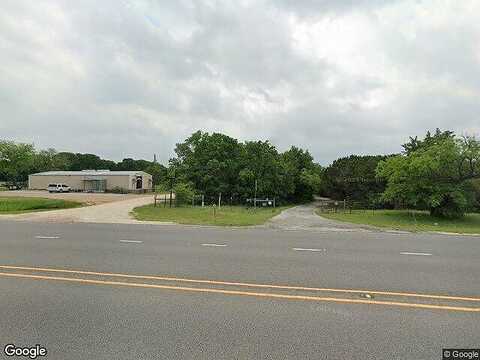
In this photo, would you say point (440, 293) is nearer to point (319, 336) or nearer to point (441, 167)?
point (319, 336)

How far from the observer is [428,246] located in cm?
1081

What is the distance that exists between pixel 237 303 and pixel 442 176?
30976 mm

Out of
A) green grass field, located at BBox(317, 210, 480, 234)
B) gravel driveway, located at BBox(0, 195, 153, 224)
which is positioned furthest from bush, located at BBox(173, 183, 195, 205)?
green grass field, located at BBox(317, 210, 480, 234)

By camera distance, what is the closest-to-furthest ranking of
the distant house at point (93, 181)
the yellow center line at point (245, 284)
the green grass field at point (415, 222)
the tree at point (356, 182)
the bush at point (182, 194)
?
the yellow center line at point (245, 284)
the green grass field at point (415, 222)
the bush at point (182, 194)
the tree at point (356, 182)
the distant house at point (93, 181)

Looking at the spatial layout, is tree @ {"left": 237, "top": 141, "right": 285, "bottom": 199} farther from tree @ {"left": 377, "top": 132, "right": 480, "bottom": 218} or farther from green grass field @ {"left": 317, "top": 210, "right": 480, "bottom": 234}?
tree @ {"left": 377, "top": 132, "right": 480, "bottom": 218}

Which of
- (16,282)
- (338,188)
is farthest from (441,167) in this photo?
(16,282)

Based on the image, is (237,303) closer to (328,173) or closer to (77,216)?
(77,216)

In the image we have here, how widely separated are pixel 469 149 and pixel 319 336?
3127 cm

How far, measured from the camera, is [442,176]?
2984 cm

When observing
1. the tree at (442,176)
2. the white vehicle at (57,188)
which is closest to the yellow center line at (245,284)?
the tree at (442,176)

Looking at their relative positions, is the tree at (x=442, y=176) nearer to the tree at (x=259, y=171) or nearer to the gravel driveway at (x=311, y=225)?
the gravel driveway at (x=311, y=225)

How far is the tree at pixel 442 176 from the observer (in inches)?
1117

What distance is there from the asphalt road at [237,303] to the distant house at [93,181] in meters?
56.4

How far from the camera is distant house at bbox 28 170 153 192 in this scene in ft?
207
